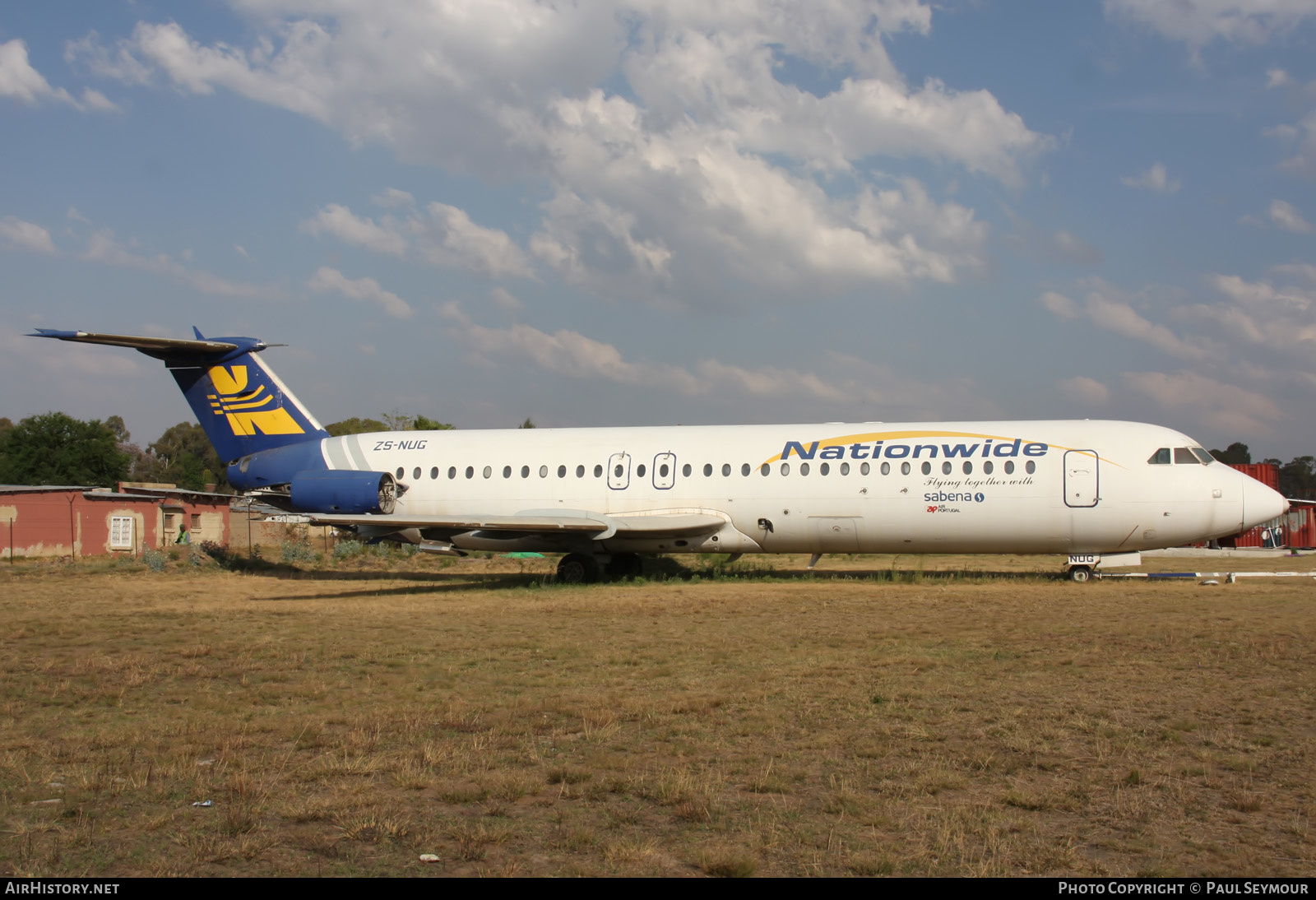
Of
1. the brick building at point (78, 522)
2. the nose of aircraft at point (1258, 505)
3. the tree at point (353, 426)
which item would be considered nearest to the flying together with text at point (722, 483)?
the nose of aircraft at point (1258, 505)

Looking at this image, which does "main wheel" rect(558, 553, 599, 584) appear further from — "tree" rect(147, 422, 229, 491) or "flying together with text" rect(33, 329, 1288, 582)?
"tree" rect(147, 422, 229, 491)

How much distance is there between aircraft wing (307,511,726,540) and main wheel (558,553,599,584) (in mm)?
918

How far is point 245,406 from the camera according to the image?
24516 mm

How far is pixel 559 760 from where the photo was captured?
6410mm

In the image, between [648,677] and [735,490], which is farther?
[735,490]

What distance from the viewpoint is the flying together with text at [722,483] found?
18.6 metres

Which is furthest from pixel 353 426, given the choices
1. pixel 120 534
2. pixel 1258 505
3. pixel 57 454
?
pixel 1258 505

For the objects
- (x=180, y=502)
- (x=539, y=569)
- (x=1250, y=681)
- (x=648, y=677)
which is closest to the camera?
(x=1250, y=681)

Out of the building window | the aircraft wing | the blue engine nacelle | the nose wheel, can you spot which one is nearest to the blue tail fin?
the blue engine nacelle

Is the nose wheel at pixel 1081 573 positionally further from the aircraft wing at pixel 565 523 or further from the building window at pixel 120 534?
the building window at pixel 120 534

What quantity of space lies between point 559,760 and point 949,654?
5.41 metres

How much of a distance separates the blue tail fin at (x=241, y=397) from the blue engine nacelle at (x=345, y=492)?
7.01 ft
